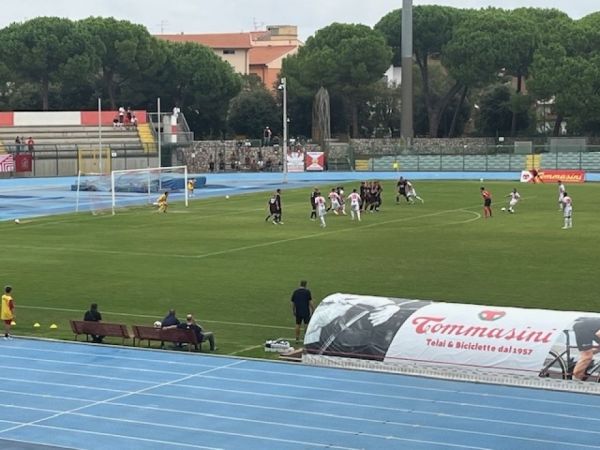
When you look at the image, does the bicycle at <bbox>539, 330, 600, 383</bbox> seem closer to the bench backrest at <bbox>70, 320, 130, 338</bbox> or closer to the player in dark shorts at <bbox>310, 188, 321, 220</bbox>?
the bench backrest at <bbox>70, 320, 130, 338</bbox>

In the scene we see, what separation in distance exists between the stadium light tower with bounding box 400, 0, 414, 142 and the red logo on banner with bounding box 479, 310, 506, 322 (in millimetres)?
78692

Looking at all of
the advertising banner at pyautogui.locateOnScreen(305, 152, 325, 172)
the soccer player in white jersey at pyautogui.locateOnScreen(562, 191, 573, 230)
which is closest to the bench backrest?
the soccer player in white jersey at pyautogui.locateOnScreen(562, 191, 573, 230)

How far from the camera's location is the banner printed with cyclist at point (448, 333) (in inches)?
899

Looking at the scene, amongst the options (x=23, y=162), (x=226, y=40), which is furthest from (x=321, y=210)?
(x=226, y=40)

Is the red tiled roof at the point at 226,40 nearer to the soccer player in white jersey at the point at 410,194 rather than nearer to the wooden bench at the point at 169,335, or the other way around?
the soccer player in white jersey at the point at 410,194

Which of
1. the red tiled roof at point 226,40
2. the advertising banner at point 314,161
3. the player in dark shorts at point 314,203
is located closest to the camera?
the player in dark shorts at point 314,203

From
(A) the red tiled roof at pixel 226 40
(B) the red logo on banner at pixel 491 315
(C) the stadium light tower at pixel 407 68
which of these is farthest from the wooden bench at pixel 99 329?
(A) the red tiled roof at pixel 226 40

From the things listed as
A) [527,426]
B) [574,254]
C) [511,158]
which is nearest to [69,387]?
[527,426]

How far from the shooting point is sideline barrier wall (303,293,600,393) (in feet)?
74.5

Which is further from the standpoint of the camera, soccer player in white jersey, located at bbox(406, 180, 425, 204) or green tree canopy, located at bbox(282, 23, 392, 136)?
green tree canopy, located at bbox(282, 23, 392, 136)

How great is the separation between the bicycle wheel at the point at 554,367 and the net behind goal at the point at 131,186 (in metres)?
46.8

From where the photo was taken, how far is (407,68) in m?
103

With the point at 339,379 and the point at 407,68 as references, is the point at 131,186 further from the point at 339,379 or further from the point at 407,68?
the point at 339,379

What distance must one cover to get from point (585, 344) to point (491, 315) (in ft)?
7.08
